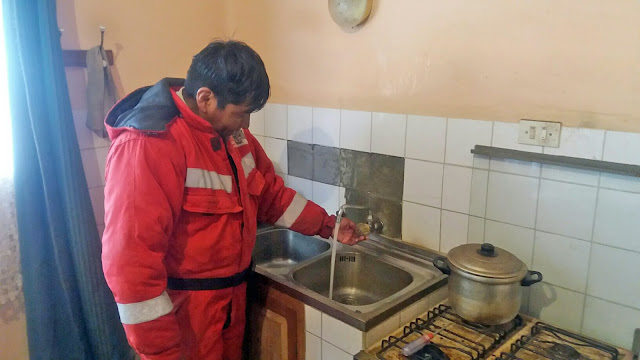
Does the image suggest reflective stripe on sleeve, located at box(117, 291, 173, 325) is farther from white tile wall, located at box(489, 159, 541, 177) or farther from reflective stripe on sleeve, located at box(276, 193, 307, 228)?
white tile wall, located at box(489, 159, 541, 177)

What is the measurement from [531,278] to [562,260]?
14cm

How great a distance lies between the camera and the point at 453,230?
63.9 inches

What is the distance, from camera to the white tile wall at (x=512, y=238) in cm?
146

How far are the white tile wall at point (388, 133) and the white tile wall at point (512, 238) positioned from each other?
0.41 meters

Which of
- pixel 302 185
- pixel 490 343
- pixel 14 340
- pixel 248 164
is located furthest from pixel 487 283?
pixel 14 340

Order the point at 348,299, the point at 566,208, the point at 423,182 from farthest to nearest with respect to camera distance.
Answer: the point at 348,299 → the point at 423,182 → the point at 566,208

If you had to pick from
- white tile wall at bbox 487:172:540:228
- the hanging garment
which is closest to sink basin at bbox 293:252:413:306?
white tile wall at bbox 487:172:540:228

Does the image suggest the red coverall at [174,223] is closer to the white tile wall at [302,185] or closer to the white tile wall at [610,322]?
the white tile wall at [302,185]

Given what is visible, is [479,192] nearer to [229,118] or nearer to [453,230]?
[453,230]

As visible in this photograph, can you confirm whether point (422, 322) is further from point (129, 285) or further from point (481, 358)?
point (129, 285)

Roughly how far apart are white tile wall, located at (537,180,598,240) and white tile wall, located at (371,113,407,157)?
0.50 metres

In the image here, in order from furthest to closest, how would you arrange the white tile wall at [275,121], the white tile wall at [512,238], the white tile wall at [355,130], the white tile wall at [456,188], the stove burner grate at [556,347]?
1. the white tile wall at [275,121]
2. the white tile wall at [355,130]
3. the white tile wall at [456,188]
4. the white tile wall at [512,238]
5. the stove burner grate at [556,347]

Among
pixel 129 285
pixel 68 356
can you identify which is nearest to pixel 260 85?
pixel 129 285

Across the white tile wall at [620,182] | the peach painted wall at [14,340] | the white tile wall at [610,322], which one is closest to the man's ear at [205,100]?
the white tile wall at [620,182]
